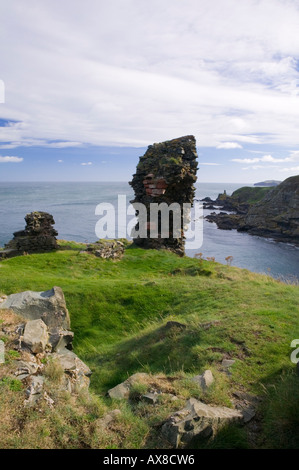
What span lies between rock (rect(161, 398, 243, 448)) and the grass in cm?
16

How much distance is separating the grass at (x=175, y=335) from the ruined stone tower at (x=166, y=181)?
24.1 ft

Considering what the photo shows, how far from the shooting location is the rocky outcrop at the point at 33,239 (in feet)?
67.4

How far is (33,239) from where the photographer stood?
68.0 ft

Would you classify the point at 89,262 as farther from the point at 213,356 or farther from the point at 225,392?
the point at 225,392

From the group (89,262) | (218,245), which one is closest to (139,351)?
(89,262)

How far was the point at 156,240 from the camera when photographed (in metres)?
24.9

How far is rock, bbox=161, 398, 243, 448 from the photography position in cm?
456

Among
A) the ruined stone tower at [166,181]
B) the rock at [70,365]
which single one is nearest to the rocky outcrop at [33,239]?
the ruined stone tower at [166,181]

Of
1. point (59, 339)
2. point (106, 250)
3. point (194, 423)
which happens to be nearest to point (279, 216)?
point (106, 250)

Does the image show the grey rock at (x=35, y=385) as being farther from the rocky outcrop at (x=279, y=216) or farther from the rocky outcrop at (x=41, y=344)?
the rocky outcrop at (x=279, y=216)

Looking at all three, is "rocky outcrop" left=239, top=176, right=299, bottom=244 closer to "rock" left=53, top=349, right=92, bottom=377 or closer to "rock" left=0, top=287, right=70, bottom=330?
"rock" left=0, top=287, right=70, bottom=330

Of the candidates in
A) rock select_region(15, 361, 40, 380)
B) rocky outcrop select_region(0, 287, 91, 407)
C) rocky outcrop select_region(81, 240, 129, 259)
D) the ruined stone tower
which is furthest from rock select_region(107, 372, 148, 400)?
the ruined stone tower

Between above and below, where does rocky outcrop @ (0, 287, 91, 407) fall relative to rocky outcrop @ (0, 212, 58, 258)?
below
